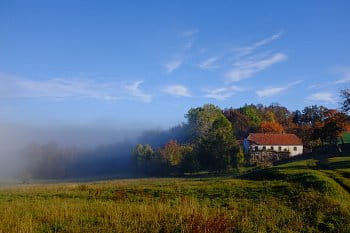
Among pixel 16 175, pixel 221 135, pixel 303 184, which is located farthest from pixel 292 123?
pixel 303 184

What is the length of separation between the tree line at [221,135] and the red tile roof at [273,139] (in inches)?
197

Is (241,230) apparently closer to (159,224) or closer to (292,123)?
(159,224)

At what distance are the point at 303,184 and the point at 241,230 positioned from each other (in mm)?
21454

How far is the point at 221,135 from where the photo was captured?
10150cm

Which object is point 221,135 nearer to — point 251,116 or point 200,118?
point 200,118

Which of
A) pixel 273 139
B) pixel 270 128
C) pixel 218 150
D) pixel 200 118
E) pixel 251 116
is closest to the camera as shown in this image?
pixel 218 150

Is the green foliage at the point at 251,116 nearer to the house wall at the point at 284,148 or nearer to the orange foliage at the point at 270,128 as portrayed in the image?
the orange foliage at the point at 270,128

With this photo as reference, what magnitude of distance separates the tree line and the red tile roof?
16.4 feet

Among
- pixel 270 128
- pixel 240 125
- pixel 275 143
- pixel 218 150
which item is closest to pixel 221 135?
pixel 218 150

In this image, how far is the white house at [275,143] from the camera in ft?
400

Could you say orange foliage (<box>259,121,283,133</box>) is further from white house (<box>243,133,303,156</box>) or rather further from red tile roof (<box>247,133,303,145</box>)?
white house (<box>243,133,303,156</box>)

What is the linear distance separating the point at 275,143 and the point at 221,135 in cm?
2835

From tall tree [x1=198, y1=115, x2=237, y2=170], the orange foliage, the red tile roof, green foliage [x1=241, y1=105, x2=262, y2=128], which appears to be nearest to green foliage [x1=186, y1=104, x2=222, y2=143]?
green foliage [x1=241, y1=105, x2=262, y2=128]

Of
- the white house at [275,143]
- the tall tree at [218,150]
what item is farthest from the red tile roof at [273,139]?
the tall tree at [218,150]
